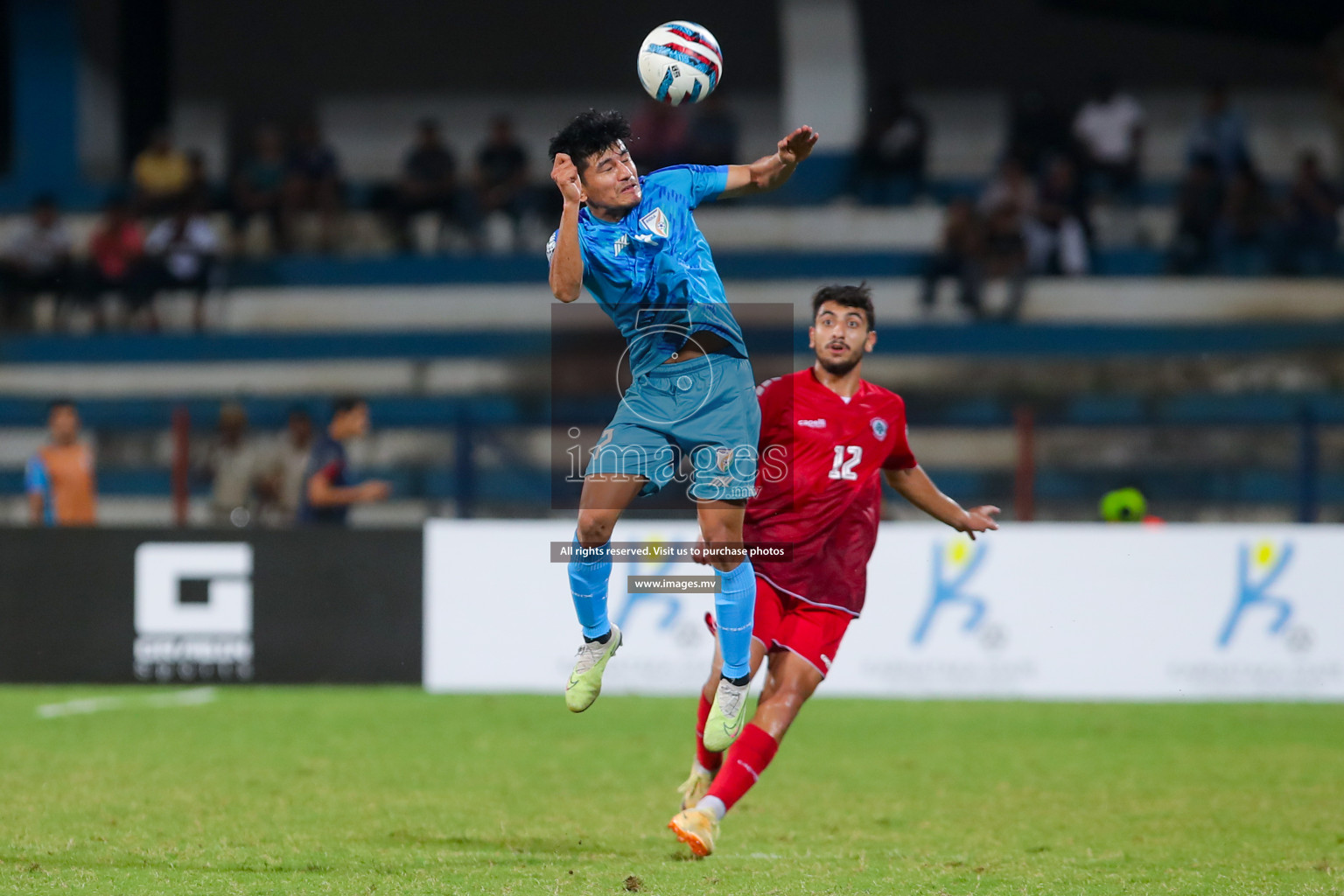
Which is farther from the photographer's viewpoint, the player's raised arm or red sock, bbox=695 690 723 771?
red sock, bbox=695 690 723 771

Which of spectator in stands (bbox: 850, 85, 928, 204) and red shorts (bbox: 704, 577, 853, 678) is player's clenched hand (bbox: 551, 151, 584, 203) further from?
spectator in stands (bbox: 850, 85, 928, 204)

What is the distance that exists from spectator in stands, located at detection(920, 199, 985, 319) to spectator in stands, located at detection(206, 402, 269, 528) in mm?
7742

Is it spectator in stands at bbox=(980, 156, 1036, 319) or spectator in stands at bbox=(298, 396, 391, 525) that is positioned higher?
spectator in stands at bbox=(980, 156, 1036, 319)

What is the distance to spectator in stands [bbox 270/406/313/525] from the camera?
14.0m

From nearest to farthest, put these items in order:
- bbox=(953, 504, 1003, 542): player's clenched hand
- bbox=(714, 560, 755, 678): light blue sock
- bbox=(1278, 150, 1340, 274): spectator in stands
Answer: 1. bbox=(714, 560, 755, 678): light blue sock
2. bbox=(953, 504, 1003, 542): player's clenched hand
3. bbox=(1278, 150, 1340, 274): spectator in stands

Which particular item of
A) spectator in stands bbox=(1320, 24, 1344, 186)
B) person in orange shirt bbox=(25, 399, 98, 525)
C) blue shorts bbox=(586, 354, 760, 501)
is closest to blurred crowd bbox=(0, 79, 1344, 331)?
spectator in stands bbox=(1320, 24, 1344, 186)

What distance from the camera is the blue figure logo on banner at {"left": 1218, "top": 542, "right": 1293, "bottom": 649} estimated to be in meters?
12.1

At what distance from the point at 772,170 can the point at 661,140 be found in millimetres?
12267

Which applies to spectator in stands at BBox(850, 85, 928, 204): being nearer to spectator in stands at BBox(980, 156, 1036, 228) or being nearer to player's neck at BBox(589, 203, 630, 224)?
spectator in stands at BBox(980, 156, 1036, 228)

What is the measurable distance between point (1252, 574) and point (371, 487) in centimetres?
662

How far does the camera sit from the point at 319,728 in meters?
10.7

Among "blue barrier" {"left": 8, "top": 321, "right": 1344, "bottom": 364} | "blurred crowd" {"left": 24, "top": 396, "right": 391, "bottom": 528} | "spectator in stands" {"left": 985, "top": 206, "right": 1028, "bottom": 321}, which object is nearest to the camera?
"blurred crowd" {"left": 24, "top": 396, "right": 391, "bottom": 528}

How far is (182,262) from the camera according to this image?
61.1 ft

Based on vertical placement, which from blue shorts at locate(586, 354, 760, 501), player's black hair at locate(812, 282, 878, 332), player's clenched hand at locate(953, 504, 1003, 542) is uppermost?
player's black hair at locate(812, 282, 878, 332)
